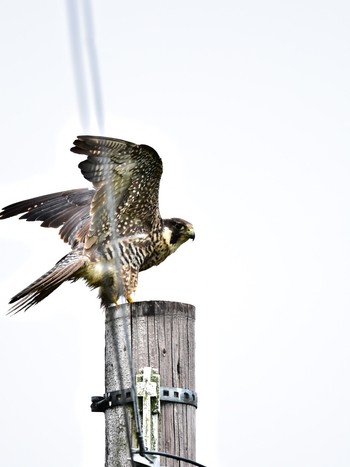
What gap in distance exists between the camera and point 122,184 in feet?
25.0

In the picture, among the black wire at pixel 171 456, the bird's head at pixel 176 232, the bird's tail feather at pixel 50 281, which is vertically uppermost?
the bird's head at pixel 176 232

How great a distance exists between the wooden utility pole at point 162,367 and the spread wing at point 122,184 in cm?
278

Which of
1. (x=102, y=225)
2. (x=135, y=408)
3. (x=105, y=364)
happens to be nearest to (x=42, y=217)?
(x=102, y=225)

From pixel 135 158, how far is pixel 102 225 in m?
0.59

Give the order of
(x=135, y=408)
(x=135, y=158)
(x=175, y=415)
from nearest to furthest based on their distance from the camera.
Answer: (x=135, y=408), (x=175, y=415), (x=135, y=158)

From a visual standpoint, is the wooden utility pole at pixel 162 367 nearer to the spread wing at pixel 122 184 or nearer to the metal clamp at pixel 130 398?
the metal clamp at pixel 130 398

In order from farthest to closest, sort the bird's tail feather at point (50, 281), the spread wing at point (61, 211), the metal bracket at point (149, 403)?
the spread wing at point (61, 211)
the bird's tail feather at point (50, 281)
the metal bracket at point (149, 403)

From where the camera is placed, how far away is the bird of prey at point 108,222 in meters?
7.18

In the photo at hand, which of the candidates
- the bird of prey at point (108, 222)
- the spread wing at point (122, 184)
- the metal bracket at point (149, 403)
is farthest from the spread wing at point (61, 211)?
the metal bracket at point (149, 403)

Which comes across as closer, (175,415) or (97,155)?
(175,415)

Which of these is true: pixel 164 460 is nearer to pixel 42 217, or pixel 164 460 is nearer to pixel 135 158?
pixel 135 158

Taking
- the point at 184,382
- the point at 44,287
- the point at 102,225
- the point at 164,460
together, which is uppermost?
the point at 102,225

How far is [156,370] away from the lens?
421 centimetres

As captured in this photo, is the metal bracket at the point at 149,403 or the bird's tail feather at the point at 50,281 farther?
the bird's tail feather at the point at 50,281
